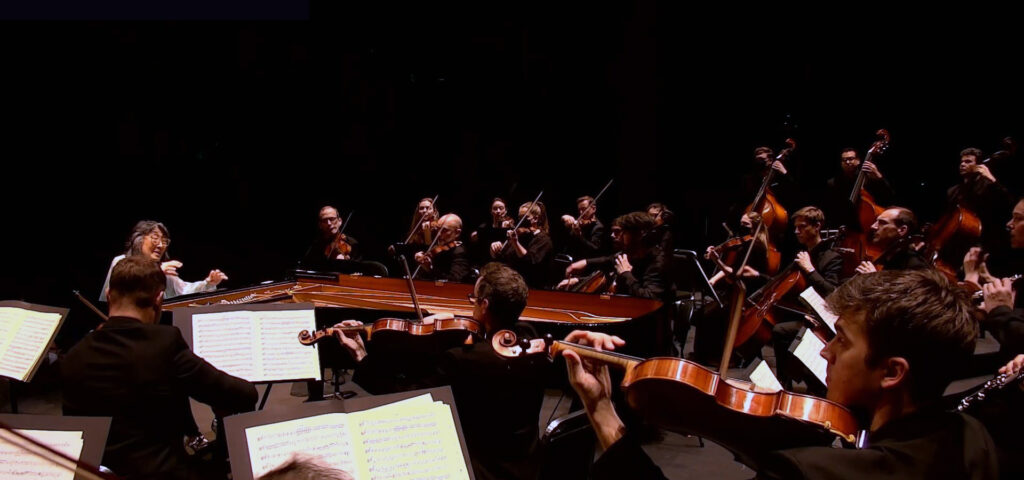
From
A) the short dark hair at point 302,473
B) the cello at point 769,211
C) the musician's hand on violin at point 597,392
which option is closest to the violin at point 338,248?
the cello at point 769,211

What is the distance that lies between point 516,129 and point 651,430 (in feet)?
19.4

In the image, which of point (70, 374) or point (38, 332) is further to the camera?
point (38, 332)

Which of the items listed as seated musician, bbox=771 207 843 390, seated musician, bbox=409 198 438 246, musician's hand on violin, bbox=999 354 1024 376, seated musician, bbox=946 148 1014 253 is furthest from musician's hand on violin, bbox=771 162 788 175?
musician's hand on violin, bbox=999 354 1024 376

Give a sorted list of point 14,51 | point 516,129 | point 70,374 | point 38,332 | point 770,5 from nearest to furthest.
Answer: point 70,374 < point 38,332 < point 14,51 < point 770,5 < point 516,129

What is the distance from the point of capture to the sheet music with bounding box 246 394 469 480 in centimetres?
193

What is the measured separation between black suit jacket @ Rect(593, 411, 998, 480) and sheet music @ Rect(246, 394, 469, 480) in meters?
1.01

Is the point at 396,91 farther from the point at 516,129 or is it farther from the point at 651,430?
the point at 651,430

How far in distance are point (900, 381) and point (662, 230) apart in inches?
196

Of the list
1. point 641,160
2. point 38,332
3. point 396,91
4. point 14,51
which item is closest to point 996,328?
point 38,332

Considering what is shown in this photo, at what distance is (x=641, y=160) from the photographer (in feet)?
→ 28.4

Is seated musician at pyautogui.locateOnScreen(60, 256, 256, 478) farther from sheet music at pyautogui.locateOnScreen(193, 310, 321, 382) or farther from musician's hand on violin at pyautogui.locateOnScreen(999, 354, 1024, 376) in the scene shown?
musician's hand on violin at pyautogui.locateOnScreen(999, 354, 1024, 376)

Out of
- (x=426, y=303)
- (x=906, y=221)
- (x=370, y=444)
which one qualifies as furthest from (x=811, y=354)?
(x=426, y=303)

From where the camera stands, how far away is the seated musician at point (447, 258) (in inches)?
261

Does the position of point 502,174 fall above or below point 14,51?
below
